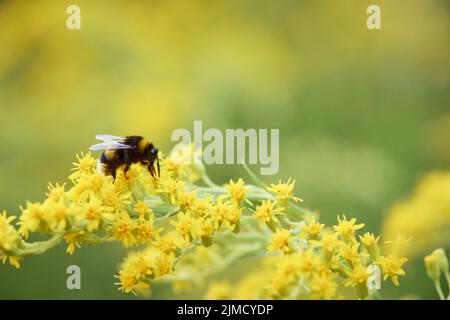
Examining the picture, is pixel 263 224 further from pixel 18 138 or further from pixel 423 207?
pixel 18 138

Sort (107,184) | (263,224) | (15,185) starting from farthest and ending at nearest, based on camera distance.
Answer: (15,185)
(263,224)
(107,184)

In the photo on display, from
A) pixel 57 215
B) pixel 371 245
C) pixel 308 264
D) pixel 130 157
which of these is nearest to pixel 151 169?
pixel 130 157

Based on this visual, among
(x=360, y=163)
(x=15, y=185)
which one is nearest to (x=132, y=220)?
(x=360, y=163)

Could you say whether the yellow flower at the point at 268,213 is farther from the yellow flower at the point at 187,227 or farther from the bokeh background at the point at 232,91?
the bokeh background at the point at 232,91

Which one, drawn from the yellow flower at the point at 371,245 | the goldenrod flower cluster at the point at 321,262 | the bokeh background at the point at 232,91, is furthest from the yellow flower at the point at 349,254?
the bokeh background at the point at 232,91

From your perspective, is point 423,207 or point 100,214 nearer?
point 100,214

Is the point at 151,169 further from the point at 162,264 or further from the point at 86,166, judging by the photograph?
the point at 162,264

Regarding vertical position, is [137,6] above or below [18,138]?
above
